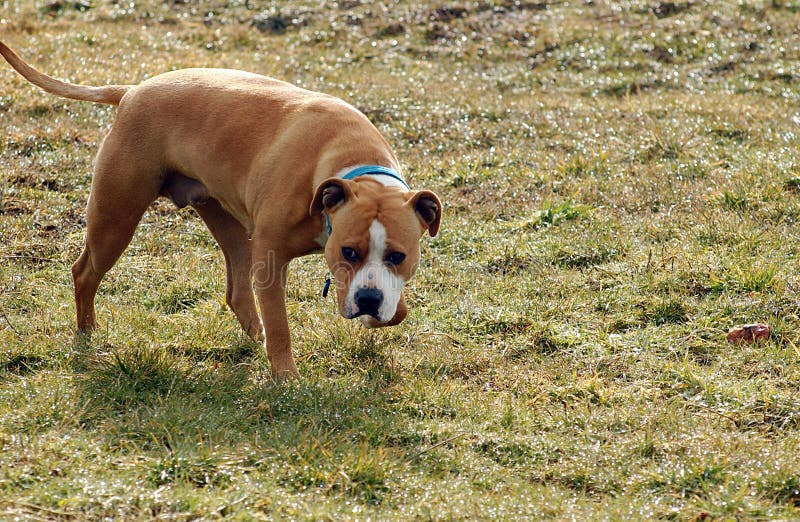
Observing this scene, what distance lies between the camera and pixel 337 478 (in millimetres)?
4133

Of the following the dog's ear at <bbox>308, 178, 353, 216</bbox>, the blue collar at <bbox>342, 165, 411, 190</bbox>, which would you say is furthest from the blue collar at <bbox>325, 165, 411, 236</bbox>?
the dog's ear at <bbox>308, 178, 353, 216</bbox>

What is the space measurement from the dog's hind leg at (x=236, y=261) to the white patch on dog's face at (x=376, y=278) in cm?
123

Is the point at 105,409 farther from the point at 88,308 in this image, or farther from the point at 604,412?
the point at 604,412

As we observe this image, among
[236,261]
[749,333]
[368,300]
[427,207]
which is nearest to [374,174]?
[427,207]

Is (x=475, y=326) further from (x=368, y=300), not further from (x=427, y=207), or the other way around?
(x=368, y=300)

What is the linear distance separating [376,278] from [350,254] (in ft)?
0.64

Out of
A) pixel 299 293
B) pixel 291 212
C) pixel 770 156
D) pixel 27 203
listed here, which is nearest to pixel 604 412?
pixel 291 212

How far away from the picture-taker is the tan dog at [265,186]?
16.3 feet

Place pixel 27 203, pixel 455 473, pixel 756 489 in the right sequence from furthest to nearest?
pixel 27 203 → pixel 455 473 → pixel 756 489

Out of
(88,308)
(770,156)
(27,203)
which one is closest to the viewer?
(88,308)

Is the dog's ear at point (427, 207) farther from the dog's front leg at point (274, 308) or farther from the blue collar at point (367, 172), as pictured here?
the dog's front leg at point (274, 308)

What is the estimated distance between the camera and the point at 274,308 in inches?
211

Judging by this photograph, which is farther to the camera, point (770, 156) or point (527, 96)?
point (527, 96)

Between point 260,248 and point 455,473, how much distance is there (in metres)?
1.69
